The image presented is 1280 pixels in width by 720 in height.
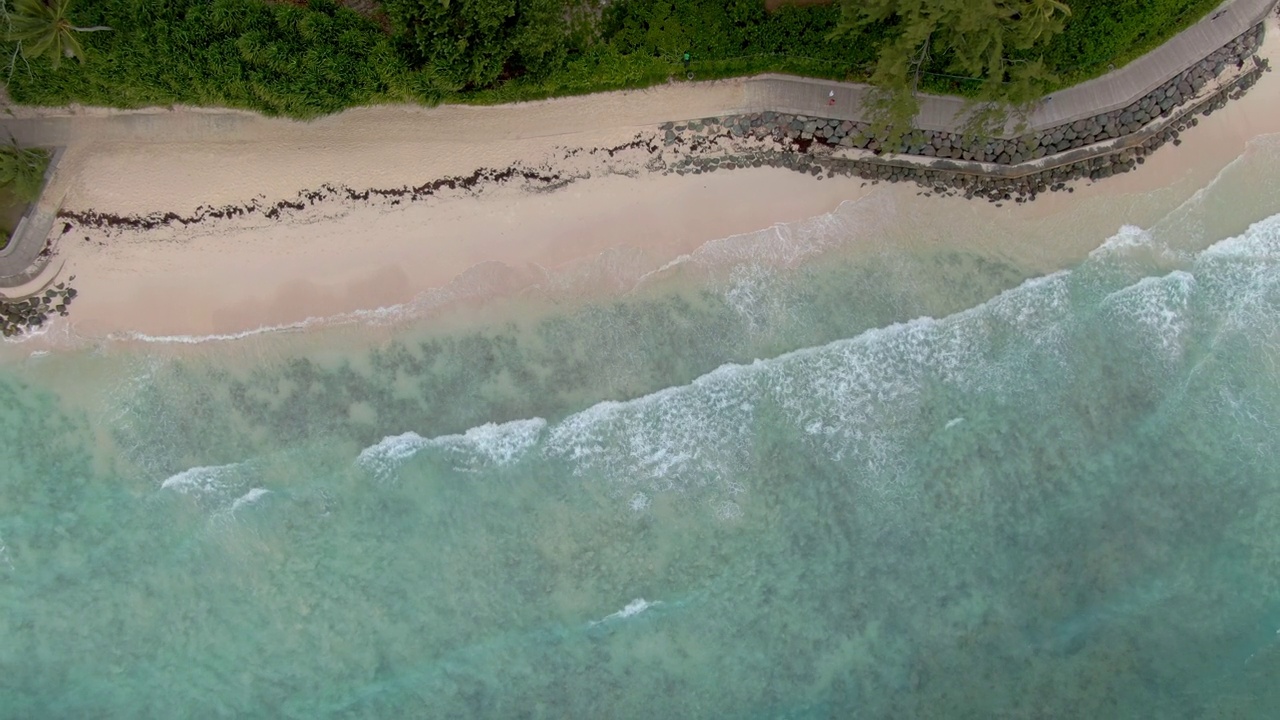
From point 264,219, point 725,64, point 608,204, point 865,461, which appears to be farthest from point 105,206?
point 865,461

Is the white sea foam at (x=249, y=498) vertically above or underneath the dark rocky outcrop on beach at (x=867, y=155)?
underneath

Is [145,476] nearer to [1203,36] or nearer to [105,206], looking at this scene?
[105,206]

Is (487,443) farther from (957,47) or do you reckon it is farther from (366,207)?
(957,47)

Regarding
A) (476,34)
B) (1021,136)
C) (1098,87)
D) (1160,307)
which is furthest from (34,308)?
(1160,307)

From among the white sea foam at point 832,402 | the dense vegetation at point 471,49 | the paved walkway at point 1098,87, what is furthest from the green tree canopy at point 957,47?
the white sea foam at point 832,402

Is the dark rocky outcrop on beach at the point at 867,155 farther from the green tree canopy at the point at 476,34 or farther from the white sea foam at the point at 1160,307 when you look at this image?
the white sea foam at the point at 1160,307

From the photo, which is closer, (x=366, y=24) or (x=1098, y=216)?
(x=366, y=24)
